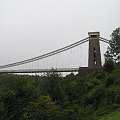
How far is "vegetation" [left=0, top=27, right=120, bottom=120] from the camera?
65.3 feet

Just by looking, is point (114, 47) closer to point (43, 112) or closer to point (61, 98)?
point (61, 98)

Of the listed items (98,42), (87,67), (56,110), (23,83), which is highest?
(98,42)

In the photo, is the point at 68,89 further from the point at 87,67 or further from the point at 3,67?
the point at 3,67

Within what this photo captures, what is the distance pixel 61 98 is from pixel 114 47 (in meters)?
14.9

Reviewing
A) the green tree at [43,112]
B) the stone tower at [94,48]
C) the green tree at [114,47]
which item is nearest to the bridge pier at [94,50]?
the stone tower at [94,48]

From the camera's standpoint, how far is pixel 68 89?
35625 mm

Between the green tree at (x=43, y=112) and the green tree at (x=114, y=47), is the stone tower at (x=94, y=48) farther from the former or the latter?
the green tree at (x=43, y=112)

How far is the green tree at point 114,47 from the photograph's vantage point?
1730 inches

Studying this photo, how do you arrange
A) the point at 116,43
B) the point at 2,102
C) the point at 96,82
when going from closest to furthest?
1. the point at 2,102
2. the point at 96,82
3. the point at 116,43

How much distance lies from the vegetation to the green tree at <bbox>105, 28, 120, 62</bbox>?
1.15 meters

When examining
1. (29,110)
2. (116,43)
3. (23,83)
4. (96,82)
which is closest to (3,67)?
(116,43)

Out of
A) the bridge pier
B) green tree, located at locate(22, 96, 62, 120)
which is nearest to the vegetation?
green tree, located at locate(22, 96, 62, 120)

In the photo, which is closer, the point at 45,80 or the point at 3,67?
the point at 45,80

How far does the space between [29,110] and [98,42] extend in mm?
35009
